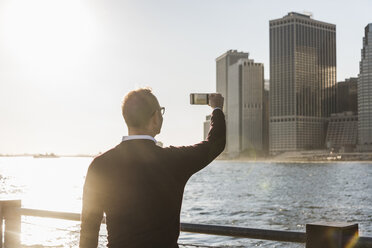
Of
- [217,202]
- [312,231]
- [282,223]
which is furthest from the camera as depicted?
[217,202]

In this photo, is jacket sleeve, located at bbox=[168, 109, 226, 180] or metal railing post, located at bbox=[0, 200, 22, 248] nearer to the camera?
jacket sleeve, located at bbox=[168, 109, 226, 180]

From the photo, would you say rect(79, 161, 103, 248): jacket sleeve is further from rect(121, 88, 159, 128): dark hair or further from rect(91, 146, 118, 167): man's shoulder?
rect(121, 88, 159, 128): dark hair

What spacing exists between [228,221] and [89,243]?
3292cm

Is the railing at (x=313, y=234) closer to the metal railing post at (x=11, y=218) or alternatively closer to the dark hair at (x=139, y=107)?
the dark hair at (x=139, y=107)

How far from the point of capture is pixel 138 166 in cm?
303

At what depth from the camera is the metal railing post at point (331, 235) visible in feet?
12.8

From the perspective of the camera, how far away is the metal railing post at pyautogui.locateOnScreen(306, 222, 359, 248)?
3.89m

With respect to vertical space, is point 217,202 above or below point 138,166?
below

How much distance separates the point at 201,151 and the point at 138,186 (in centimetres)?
47

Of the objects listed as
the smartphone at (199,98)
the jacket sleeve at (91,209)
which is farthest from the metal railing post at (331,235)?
the jacket sleeve at (91,209)

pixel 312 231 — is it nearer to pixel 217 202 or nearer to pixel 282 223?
pixel 282 223

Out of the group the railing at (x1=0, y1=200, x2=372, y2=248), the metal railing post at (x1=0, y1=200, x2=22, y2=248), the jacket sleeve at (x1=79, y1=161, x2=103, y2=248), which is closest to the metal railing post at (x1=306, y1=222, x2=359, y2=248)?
the railing at (x1=0, y1=200, x2=372, y2=248)

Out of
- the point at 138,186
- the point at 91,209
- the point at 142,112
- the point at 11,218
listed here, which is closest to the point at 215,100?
the point at 142,112

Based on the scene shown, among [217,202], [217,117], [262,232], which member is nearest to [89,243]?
[217,117]
